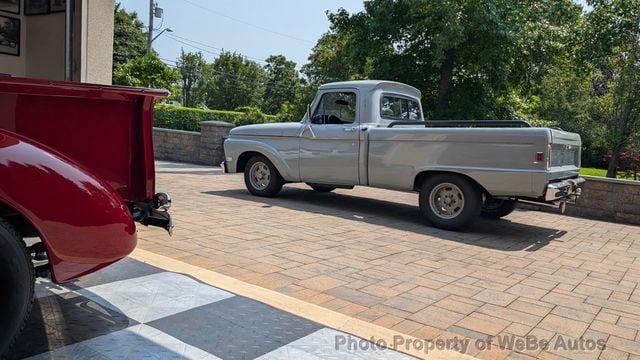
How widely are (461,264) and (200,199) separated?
4.57 metres

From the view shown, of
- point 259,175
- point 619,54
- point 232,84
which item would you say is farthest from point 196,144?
point 232,84

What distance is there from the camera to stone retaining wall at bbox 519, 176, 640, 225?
8.67 meters

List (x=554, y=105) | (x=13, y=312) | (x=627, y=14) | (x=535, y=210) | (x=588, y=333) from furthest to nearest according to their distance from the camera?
(x=554, y=105) → (x=627, y=14) → (x=535, y=210) → (x=588, y=333) → (x=13, y=312)

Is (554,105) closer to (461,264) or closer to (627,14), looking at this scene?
(627,14)

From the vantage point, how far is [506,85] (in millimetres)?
12297

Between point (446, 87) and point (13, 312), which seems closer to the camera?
point (13, 312)

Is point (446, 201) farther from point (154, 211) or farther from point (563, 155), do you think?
point (154, 211)

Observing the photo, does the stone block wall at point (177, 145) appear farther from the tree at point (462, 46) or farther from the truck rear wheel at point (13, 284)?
the truck rear wheel at point (13, 284)

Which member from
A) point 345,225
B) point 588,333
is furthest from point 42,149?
point 345,225

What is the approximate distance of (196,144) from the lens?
46.6 feet

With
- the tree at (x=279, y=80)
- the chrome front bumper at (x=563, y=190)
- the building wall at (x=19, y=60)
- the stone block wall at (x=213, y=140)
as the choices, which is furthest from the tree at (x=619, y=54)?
the tree at (x=279, y=80)

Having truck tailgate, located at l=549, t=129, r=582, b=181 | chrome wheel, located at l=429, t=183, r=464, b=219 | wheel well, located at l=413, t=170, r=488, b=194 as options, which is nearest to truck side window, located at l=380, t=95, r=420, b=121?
wheel well, located at l=413, t=170, r=488, b=194

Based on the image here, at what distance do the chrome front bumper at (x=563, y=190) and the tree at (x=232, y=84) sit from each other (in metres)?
48.1

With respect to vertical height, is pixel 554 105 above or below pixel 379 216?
above
